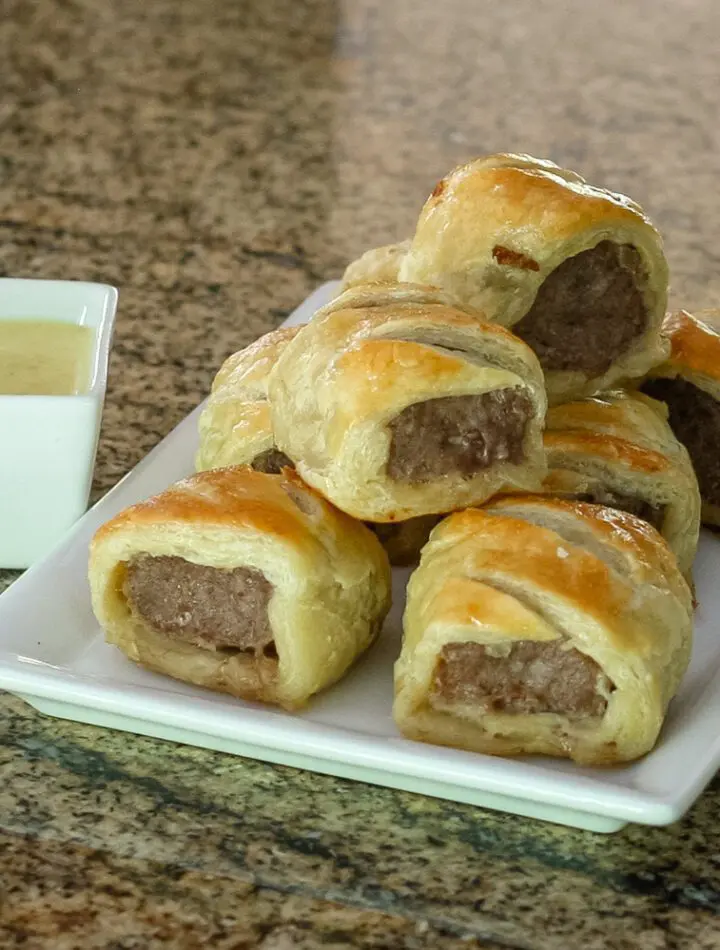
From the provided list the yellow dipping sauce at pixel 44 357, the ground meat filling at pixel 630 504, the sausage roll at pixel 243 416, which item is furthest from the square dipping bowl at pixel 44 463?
the ground meat filling at pixel 630 504

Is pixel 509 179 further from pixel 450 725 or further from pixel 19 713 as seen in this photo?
pixel 19 713

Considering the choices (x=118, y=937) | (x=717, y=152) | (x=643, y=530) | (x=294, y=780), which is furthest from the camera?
(x=717, y=152)

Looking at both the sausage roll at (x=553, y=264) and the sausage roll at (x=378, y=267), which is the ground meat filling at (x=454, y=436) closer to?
the sausage roll at (x=553, y=264)

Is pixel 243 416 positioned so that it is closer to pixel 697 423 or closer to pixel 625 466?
pixel 625 466

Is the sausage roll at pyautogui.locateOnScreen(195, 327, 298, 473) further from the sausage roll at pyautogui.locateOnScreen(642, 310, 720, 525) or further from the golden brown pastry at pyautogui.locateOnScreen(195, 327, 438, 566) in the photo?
the sausage roll at pyautogui.locateOnScreen(642, 310, 720, 525)

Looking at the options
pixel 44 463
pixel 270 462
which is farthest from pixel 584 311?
pixel 44 463

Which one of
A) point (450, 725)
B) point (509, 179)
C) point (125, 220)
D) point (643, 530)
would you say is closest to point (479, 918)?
point (450, 725)

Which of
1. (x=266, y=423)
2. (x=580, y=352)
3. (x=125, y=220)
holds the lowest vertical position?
(x=125, y=220)
